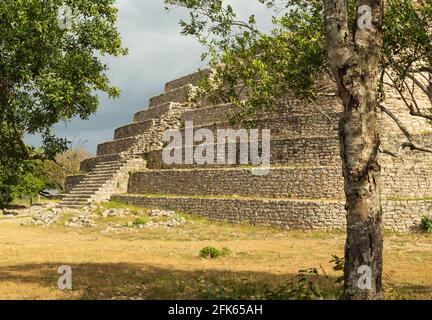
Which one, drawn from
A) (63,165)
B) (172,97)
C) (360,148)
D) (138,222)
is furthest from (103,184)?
(360,148)

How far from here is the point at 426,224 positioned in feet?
84.5

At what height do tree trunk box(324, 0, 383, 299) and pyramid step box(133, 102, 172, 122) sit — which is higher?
pyramid step box(133, 102, 172, 122)

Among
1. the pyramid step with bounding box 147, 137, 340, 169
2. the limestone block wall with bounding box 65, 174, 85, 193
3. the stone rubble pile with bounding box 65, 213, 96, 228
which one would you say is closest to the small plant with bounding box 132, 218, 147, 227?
the stone rubble pile with bounding box 65, 213, 96, 228

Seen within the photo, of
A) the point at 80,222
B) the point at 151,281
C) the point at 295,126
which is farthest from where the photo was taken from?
the point at 295,126

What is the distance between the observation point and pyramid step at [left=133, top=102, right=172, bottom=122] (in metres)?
47.7

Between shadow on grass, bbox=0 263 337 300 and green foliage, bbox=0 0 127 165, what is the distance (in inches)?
152

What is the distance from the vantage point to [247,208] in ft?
97.3

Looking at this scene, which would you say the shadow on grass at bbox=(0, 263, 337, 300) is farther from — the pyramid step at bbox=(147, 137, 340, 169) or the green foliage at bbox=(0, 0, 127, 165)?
the pyramid step at bbox=(147, 137, 340, 169)

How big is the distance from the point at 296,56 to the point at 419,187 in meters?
16.7
